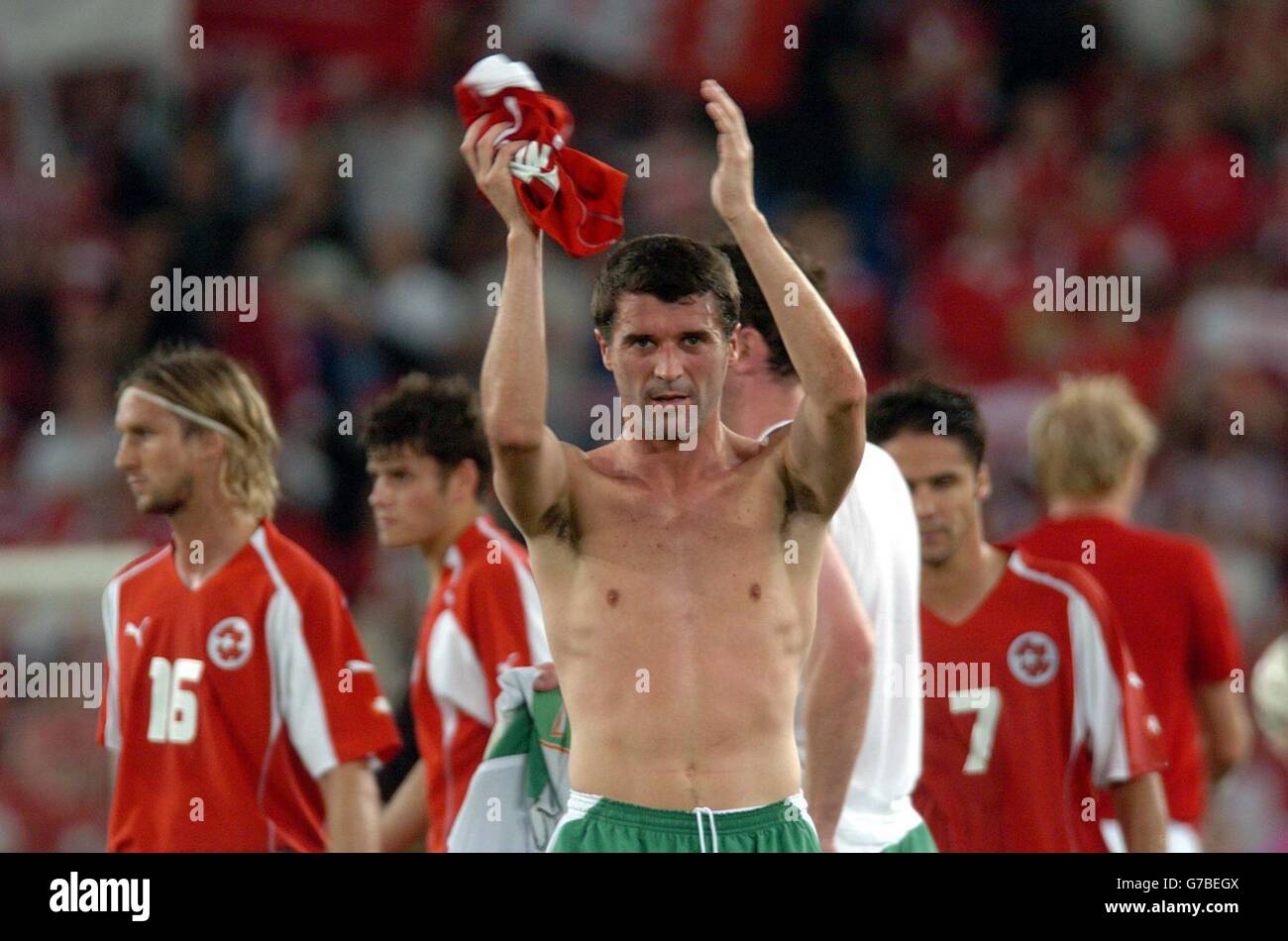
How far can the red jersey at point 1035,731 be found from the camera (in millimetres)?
5090

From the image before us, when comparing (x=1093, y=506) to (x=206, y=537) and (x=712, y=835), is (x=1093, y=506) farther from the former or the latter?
(x=712, y=835)

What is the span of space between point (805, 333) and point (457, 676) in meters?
2.28

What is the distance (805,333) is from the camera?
3.44 meters

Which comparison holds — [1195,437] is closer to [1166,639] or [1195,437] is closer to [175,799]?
[1166,639]

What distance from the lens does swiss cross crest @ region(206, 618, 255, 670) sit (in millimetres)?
4977

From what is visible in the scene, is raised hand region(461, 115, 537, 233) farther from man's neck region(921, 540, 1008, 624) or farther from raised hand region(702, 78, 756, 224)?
man's neck region(921, 540, 1008, 624)

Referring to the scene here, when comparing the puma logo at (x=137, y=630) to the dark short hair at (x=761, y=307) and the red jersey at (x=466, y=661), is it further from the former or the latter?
the dark short hair at (x=761, y=307)

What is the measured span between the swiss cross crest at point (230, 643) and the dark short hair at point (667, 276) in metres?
1.68

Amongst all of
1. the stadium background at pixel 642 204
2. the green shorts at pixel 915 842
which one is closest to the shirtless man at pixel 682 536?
the green shorts at pixel 915 842

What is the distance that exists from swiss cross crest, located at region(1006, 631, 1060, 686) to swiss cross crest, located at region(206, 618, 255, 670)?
74.1 inches

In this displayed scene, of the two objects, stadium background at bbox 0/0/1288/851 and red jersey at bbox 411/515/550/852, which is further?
stadium background at bbox 0/0/1288/851

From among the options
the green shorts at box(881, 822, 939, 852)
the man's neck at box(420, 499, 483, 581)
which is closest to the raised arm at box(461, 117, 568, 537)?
the green shorts at box(881, 822, 939, 852)

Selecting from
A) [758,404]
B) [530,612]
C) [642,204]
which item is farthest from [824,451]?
[642,204]

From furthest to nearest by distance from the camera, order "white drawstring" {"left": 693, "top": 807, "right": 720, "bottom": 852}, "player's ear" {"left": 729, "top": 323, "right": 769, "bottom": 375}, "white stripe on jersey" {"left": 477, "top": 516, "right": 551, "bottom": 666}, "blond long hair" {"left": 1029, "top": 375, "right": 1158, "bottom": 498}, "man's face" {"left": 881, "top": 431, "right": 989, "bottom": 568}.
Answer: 1. "blond long hair" {"left": 1029, "top": 375, "right": 1158, "bottom": 498}
2. "white stripe on jersey" {"left": 477, "top": 516, "right": 551, "bottom": 666}
3. "man's face" {"left": 881, "top": 431, "right": 989, "bottom": 568}
4. "player's ear" {"left": 729, "top": 323, "right": 769, "bottom": 375}
5. "white drawstring" {"left": 693, "top": 807, "right": 720, "bottom": 852}
